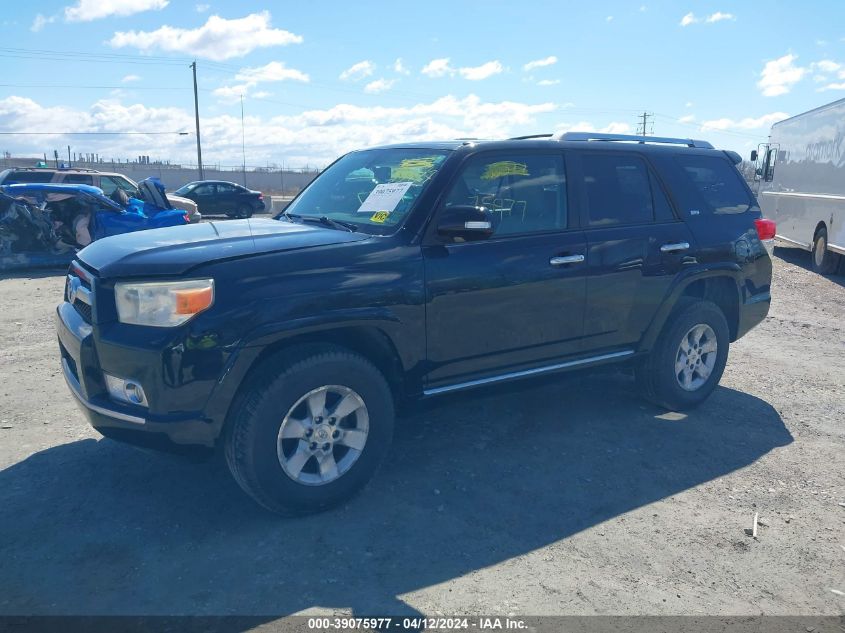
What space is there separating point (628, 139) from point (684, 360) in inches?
67.9

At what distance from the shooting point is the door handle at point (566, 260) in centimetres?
432

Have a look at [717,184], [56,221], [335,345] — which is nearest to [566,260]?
[335,345]

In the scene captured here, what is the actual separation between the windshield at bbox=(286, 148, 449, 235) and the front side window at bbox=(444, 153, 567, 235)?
21 centimetres

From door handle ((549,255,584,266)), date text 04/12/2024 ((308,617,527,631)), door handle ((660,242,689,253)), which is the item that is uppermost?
door handle ((660,242,689,253))

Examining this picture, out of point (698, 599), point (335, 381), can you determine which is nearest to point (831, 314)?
point (698, 599)

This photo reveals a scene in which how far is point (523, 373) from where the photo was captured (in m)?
4.33

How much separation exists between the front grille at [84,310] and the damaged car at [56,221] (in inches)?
341

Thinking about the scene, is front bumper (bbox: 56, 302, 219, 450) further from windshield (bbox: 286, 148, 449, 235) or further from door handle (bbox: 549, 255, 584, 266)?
door handle (bbox: 549, 255, 584, 266)

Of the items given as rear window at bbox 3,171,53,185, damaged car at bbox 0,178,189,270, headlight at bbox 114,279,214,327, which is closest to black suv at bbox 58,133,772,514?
headlight at bbox 114,279,214,327

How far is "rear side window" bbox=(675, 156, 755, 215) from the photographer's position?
209 inches

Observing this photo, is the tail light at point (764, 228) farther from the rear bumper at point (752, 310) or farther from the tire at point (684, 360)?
the tire at point (684, 360)

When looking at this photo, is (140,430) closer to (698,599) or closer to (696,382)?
(698,599)

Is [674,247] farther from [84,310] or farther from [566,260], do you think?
[84,310]

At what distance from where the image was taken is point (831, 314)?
372 inches
